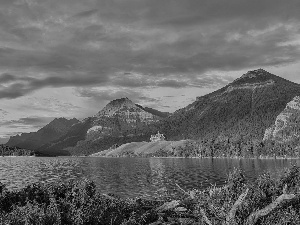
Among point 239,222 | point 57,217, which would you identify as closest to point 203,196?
point 239,222

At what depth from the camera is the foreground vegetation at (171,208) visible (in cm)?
1730

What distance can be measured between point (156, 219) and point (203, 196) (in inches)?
137

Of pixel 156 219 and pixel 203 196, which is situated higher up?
pixel 203 196

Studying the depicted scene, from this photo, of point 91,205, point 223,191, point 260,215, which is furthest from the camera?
Result: point 223,191

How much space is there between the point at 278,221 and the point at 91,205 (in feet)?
34.4

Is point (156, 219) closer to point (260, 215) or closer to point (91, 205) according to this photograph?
point (91, 205)

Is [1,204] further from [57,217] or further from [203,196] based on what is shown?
[203,196]

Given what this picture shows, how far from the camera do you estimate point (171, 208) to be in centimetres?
2431

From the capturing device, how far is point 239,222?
687 inches

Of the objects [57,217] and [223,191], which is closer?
[57,217]

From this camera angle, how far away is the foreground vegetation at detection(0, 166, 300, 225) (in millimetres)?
17297

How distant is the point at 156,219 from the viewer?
22453 millimetres

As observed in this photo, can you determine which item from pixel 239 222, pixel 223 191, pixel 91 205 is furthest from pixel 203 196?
pixel 91 205

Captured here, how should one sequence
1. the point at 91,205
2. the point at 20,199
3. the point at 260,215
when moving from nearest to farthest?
the point at 260,215
the point at 91,205
the point at 20,199
